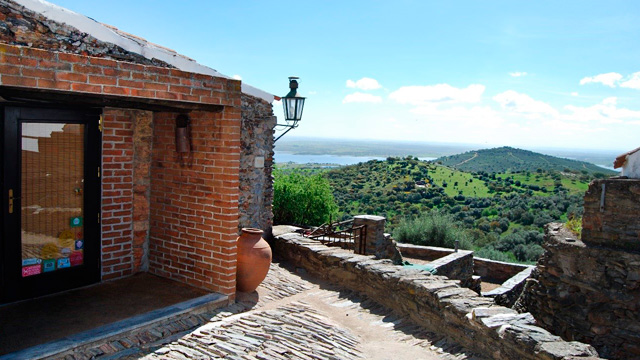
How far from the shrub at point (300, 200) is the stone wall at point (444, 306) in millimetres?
4324

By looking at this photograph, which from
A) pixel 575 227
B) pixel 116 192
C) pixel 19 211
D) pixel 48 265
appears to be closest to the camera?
pixel 19 211

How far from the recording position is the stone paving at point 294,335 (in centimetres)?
464

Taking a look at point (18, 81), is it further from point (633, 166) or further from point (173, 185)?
point (633, 166)

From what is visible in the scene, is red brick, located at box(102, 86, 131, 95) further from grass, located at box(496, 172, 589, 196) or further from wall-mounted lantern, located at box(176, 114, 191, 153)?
grass, located at box(496, 172, 589, 196)

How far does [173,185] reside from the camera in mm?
6266

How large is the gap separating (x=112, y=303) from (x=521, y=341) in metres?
4.54

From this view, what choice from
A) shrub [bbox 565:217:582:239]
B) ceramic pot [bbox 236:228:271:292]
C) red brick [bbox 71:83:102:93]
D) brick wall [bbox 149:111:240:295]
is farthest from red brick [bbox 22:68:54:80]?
shrub [bbox 565:217:582:239]

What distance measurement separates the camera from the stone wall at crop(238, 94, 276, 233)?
28.8 ft

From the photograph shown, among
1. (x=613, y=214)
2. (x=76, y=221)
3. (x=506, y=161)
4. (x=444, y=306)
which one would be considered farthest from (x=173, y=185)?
(x=506, y=161)

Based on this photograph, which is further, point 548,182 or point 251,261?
point 548,182

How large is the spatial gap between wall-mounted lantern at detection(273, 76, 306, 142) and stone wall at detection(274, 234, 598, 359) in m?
2.77

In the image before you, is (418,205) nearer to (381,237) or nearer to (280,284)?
(381,237)

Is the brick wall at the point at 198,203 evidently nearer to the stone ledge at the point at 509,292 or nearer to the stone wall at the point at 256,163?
the stone wall at the point at 256,163

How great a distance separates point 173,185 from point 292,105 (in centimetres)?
410
